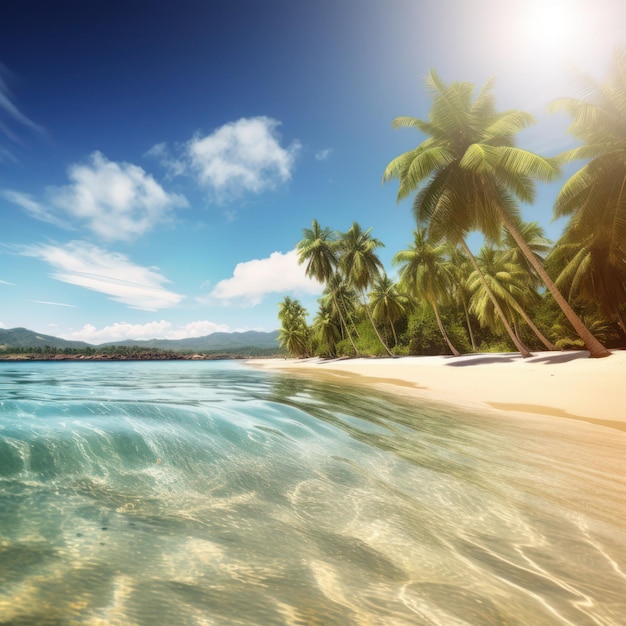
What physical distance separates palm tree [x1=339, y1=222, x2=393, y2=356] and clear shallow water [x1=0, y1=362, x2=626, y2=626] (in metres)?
26.6

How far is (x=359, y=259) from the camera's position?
98.0ft

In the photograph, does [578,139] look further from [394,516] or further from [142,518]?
[142,518]

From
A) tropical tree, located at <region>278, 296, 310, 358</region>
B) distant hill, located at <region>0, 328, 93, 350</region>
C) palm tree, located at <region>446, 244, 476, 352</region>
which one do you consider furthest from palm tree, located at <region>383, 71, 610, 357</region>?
distant hill, located at <region>0, 328, 93, 350</region>

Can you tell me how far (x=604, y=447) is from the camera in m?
4.00

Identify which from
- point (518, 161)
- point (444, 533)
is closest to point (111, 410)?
point (444, 533)

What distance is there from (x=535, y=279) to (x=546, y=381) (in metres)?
21.5

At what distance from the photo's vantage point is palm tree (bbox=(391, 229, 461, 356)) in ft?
79.8

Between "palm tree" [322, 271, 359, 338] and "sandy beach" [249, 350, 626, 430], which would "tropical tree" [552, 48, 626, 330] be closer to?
"sandy beach" [249, 350, 626, 430]

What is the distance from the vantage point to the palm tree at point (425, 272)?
24312 mm

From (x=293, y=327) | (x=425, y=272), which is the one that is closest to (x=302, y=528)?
(x=425, y=272)

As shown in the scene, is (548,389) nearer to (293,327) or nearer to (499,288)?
(499,288)

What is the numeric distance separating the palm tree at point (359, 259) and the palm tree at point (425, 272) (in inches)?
179

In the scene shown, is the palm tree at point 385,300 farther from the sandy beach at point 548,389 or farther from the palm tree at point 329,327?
the sandy beach at point 548,389

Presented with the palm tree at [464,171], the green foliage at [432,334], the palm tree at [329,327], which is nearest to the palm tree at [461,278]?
the green foliage at [432,334]
